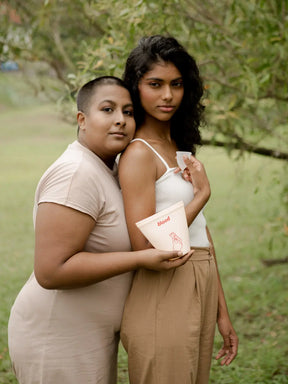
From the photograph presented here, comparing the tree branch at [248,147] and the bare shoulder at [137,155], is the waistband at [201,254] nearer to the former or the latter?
the bare shoulder at [137,155]

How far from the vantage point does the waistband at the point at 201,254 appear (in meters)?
2.17

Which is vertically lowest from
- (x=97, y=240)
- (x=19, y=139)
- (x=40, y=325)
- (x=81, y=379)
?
(x=19, y=139)

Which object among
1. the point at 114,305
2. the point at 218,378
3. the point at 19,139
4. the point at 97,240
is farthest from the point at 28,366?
the point at 19,139

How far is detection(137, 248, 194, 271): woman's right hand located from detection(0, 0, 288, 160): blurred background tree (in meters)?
1.53

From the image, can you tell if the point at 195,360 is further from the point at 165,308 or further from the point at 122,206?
the point at 122,206

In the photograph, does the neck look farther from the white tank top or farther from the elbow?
the elbow

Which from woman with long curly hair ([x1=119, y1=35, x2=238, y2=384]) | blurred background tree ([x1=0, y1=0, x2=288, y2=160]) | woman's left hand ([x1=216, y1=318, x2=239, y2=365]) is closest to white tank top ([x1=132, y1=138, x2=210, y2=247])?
woman with long curly hair ([x1=119, y1=35, x2=238, y2=384])

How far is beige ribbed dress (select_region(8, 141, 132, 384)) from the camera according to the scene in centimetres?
198

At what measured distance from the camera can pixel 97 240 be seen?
1.99 m

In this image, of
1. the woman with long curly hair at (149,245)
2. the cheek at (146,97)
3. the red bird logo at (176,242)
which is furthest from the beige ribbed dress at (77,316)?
the cheek at (146,97)

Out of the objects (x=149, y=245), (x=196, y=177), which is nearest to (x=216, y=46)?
(x=196, y=177)

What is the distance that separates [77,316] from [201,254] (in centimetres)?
56

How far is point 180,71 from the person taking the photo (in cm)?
225

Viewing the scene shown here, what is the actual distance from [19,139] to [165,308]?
18.6 meters
